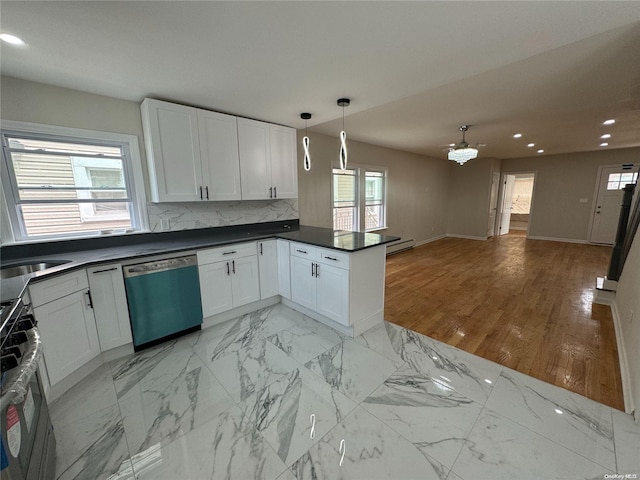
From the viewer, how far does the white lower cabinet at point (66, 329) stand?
5.60ft

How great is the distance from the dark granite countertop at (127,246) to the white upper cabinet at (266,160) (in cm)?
62

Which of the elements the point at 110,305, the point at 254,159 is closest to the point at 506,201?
the point at 254,159

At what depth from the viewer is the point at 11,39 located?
156 cm

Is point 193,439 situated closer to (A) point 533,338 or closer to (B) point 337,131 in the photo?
(A) point 533,338

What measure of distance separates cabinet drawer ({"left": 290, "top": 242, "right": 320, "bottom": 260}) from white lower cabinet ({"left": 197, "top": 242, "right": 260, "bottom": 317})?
46 centimetres

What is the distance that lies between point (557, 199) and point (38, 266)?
1007cm

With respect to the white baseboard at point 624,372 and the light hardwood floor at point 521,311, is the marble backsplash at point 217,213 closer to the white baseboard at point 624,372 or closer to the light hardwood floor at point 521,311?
→ the light hardwood floor at point 521,311

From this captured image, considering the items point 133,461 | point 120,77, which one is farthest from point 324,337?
point 120,77

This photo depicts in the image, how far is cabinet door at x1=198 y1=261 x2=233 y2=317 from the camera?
262cm

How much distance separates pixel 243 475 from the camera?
1294 mm

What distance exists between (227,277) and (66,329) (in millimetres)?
1255

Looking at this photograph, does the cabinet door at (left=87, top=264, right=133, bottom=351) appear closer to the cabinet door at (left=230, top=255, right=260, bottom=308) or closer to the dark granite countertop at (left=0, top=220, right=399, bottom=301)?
the dark granite countertop at (left=0, top=220, right=399, bottom=301)

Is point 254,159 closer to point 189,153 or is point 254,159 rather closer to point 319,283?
point 189,153

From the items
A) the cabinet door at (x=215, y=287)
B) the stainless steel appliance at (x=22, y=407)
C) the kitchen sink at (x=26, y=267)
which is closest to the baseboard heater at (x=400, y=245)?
the cabinet door at (x=215, y=287)
